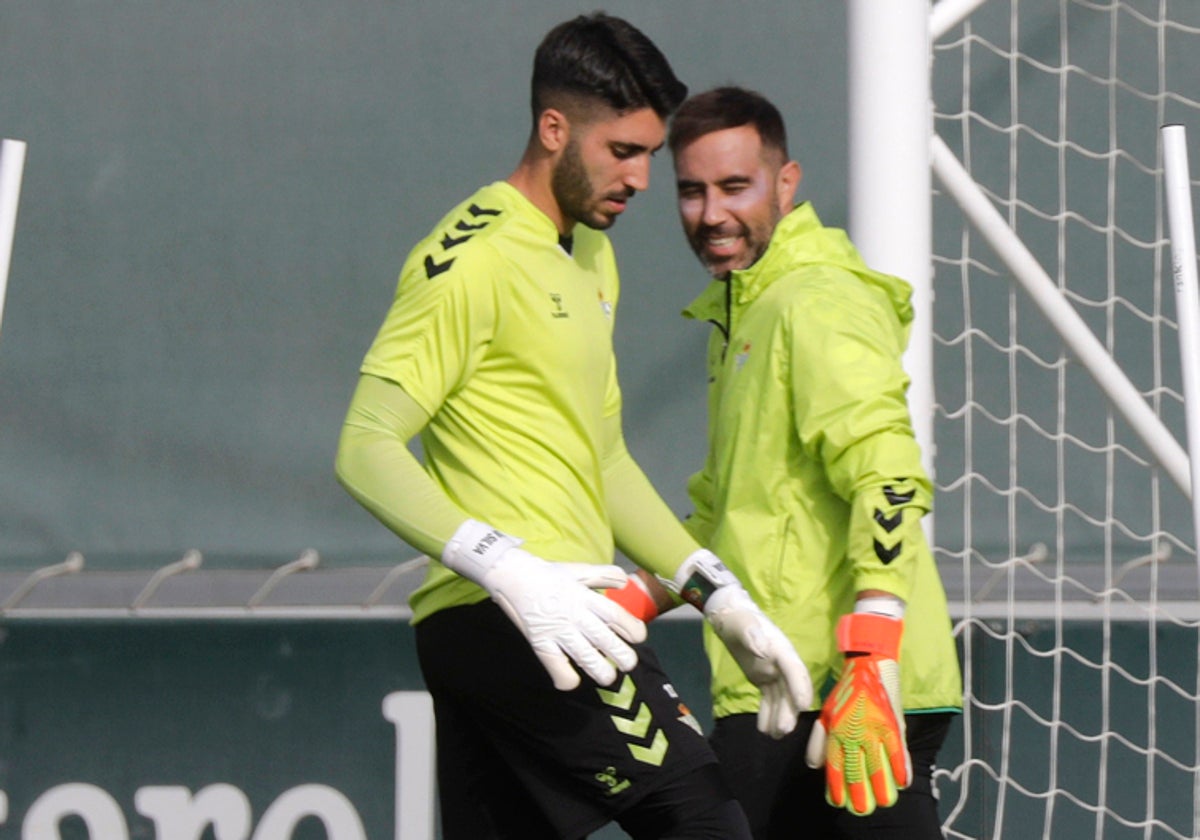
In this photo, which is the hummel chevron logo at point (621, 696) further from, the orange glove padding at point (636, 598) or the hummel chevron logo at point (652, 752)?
the orange glove padding at point (636, 598)

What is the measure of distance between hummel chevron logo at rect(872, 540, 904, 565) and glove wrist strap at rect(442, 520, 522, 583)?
0.52 m

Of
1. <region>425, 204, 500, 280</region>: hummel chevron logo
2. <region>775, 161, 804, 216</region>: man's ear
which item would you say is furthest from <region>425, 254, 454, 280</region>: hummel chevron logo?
<region>775, 161, 804, 216</region>: man's ear

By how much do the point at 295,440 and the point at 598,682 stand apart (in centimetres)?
211

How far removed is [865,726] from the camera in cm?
228

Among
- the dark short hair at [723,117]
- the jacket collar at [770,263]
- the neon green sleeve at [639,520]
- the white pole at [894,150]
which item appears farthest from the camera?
the white pole at [894,150]

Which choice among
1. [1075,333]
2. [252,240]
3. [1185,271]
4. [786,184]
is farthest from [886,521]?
[252,240]

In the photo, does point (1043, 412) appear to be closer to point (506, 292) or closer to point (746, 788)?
point (746, 788)

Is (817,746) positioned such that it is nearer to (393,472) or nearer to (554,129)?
(393,472)

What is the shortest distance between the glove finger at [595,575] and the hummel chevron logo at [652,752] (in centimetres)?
20

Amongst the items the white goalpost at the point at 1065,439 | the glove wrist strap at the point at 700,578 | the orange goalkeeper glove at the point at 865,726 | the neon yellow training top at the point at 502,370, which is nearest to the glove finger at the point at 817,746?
the orange goalkeeper glove at the point at 865,726

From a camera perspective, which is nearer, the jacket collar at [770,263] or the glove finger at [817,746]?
the glove finger at [817,746]

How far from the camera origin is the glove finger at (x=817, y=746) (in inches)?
92.1

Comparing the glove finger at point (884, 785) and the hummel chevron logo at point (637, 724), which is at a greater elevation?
the hummel chevron logo at point (637, 724)

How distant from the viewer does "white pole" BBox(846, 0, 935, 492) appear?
125 inches
